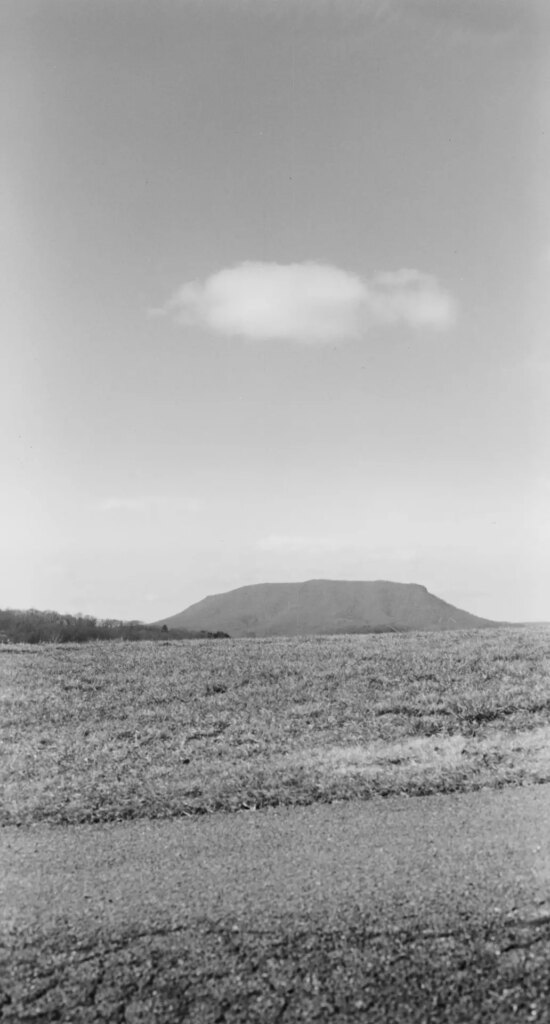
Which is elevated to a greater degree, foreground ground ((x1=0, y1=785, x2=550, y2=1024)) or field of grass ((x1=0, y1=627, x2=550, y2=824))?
field of grass ((x1=0, y1=627, x2=550, y2=824))

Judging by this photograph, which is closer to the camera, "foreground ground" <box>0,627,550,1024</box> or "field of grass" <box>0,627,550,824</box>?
"foreground ground" <box>0,627,550,1024</box>

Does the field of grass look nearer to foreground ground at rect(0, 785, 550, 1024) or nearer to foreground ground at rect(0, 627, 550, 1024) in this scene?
foreground ground at rect(0, 627, 550, 1024)

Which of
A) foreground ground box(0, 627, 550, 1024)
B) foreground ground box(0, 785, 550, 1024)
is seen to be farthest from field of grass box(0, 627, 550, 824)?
foreground ground box(0, 785, 550, 1024)

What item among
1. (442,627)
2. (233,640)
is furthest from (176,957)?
(442,627)

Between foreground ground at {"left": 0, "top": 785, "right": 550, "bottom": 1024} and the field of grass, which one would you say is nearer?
foreground ground at {"left": 0, "top": 785, "right": 550, "bottom": 1024}

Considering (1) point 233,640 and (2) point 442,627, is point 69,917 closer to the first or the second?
(1) point 233,640

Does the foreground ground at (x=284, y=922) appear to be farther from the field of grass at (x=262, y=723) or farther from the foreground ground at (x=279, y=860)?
the field of grass at (x=262, y=723)

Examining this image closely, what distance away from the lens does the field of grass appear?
6652 millimetres

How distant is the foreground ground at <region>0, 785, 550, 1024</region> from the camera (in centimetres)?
342

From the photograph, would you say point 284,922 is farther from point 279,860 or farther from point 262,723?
point 262,723

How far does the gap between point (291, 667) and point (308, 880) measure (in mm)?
8644

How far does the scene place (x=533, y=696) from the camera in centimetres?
1051

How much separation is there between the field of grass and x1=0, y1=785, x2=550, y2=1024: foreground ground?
94cm

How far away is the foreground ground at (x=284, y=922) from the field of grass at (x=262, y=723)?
0.94 meters
